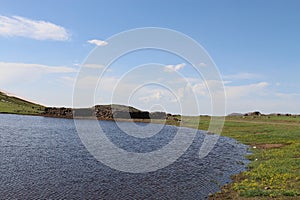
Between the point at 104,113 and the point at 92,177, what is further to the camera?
the point at 104,113

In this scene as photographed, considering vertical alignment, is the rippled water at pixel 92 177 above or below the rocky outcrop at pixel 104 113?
below

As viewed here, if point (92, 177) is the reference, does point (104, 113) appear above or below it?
above

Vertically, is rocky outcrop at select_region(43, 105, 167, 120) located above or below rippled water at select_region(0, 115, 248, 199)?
above

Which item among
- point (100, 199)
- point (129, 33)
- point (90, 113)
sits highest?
point (129, 33)

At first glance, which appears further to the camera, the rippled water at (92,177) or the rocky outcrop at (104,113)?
the rocky outcrop at (104,113)

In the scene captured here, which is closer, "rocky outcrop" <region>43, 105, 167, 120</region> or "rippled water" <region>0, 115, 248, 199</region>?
"rippled water" <region>0, 115, 248, 199</region>

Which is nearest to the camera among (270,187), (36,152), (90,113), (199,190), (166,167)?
(270,187)

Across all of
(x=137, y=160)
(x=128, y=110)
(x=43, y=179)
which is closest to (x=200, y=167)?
(x=137, y=160)

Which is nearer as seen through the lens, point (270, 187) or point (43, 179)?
point (270, 187)

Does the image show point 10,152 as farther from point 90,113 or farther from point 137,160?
point 90,113

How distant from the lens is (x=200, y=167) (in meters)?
35.2

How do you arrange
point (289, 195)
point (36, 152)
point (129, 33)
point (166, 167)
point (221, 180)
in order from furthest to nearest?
1. point (36, 152)
2. point (129, 33)
3. point (166, 167)
4. point (221, 180)
5. point (289, 195)

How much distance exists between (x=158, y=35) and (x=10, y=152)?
26.8 meters

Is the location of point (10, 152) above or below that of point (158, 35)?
below
